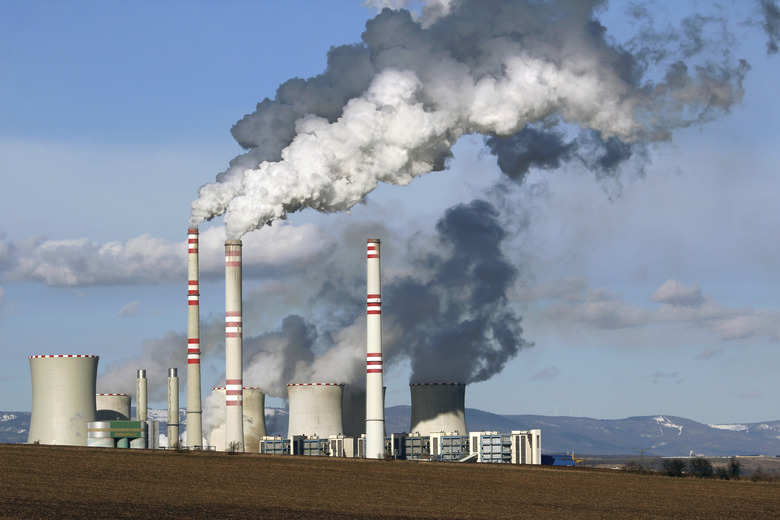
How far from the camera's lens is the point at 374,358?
4881 cm

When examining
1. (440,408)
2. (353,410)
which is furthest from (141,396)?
(440,408)

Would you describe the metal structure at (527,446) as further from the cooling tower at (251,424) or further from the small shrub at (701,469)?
the cooling tower at (251,424)

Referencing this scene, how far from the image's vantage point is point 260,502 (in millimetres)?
26219

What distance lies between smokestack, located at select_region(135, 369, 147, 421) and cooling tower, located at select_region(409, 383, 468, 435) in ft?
59.0

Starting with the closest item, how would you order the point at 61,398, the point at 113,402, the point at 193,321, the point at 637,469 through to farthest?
the point at 61,398, the point at 637,469, the point at 193,321, the point at 113,402

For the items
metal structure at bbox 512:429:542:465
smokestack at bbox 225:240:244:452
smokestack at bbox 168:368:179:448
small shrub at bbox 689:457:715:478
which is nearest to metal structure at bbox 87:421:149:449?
smokestack at bbox 225:240:244:452

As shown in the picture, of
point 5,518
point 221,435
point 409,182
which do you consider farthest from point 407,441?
point 5,518

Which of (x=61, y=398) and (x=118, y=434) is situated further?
(x=118, y=434)

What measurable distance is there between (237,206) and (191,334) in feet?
36.1

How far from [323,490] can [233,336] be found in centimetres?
2074

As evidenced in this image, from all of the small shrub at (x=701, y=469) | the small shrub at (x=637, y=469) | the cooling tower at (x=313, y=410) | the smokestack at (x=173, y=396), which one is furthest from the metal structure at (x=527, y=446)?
the smokestack at (x=173, y=396)

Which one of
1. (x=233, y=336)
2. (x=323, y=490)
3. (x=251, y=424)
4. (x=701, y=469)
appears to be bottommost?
(x=701, y=469)

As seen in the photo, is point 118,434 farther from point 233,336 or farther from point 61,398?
point 233,336

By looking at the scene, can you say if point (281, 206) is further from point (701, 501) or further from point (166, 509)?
point (166, 509)
